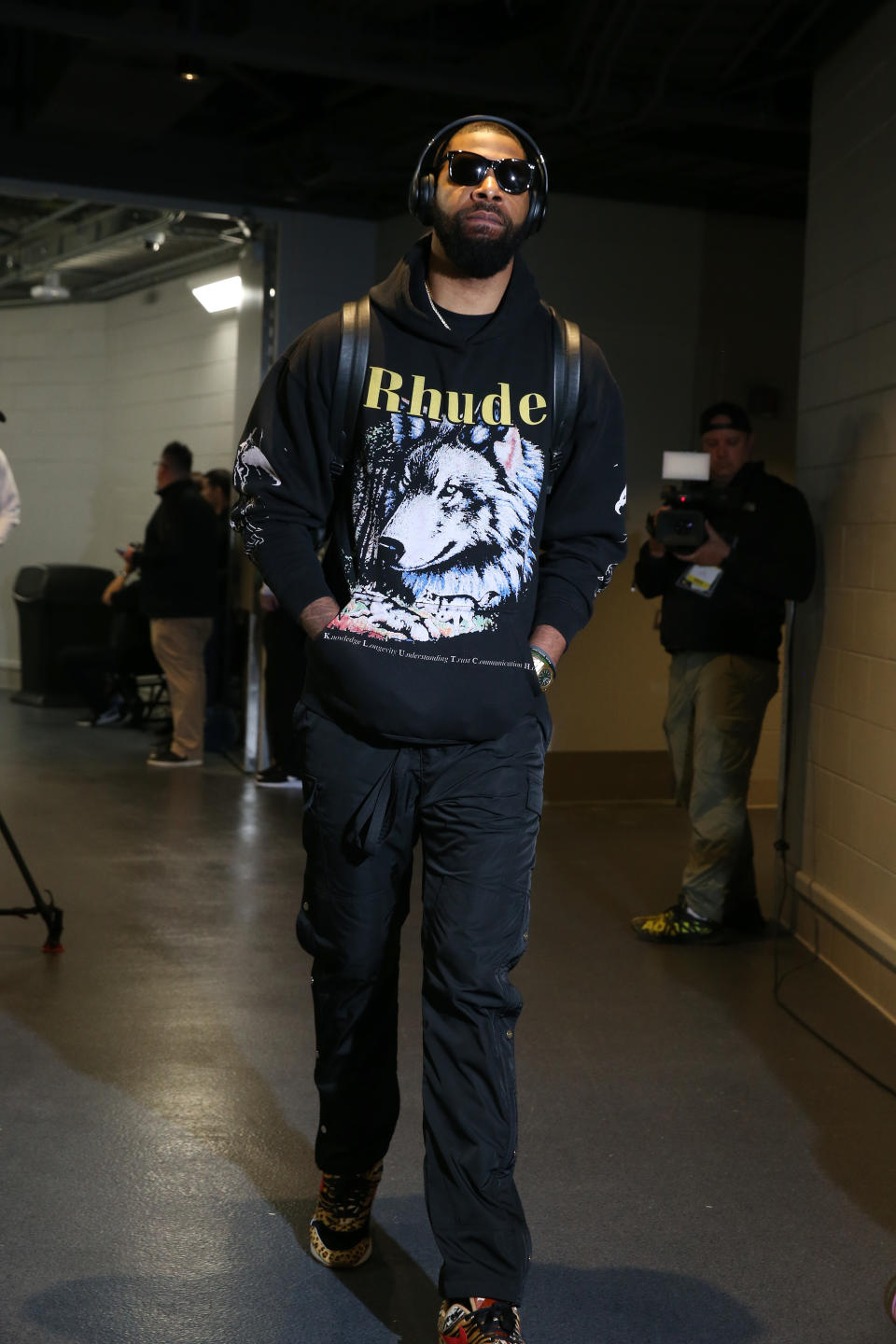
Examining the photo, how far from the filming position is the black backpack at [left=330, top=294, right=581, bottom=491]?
78.2 inches

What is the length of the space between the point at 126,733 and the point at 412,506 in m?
6.82

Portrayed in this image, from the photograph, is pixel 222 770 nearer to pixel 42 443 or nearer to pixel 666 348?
pixel 666 348

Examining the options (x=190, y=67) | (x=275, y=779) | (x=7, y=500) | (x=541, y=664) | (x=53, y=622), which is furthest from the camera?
(x=53, y=622)

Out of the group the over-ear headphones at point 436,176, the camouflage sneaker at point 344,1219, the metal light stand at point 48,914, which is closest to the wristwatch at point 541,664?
the over-ear headphones at point 436,176

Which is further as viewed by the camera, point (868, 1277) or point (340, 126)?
point (340, 126)

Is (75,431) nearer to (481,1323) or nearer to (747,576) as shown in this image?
(747,576)

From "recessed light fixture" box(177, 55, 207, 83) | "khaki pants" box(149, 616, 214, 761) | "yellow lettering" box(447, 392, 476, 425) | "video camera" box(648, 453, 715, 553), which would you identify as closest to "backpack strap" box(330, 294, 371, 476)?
"yellow lettering" box(447, 392, 476, 425)

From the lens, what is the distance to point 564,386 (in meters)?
2.03

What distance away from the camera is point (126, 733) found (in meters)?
8.48

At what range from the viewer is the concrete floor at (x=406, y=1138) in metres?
2.17

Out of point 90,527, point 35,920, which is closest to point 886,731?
point 35,920

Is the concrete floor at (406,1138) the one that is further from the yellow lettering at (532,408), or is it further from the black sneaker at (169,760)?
the black sneaker at (169,760)

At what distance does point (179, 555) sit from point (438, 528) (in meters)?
5.67

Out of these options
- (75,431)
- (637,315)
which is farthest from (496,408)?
(75,431)
